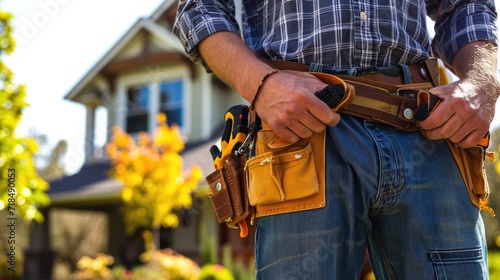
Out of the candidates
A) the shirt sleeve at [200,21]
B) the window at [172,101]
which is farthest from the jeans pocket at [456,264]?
the window at [172,101]

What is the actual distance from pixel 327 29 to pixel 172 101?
1381 centimetres

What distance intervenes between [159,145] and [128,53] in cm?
530

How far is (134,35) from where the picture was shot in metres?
15.7

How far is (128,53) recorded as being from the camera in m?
16.0

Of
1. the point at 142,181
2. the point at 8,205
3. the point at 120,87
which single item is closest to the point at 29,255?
the point at 120,87

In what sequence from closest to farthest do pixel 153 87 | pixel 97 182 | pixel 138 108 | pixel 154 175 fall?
pixel 154 175 < pixel 97 182 < pixel 153 87 < pixel 138 108

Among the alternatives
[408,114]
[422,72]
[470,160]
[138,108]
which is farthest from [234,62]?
[138,108]

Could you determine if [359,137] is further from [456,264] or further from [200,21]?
[200,21]

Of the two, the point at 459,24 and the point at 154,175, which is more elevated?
the point at 459,24

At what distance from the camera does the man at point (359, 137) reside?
4.83 ft

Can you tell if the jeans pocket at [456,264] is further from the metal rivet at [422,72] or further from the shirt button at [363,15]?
the shirt button at [363,15]

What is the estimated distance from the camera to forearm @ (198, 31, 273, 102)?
1563 mm

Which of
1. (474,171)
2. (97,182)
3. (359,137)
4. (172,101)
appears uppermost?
(172,101)

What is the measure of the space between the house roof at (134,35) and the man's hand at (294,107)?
13.2 m
